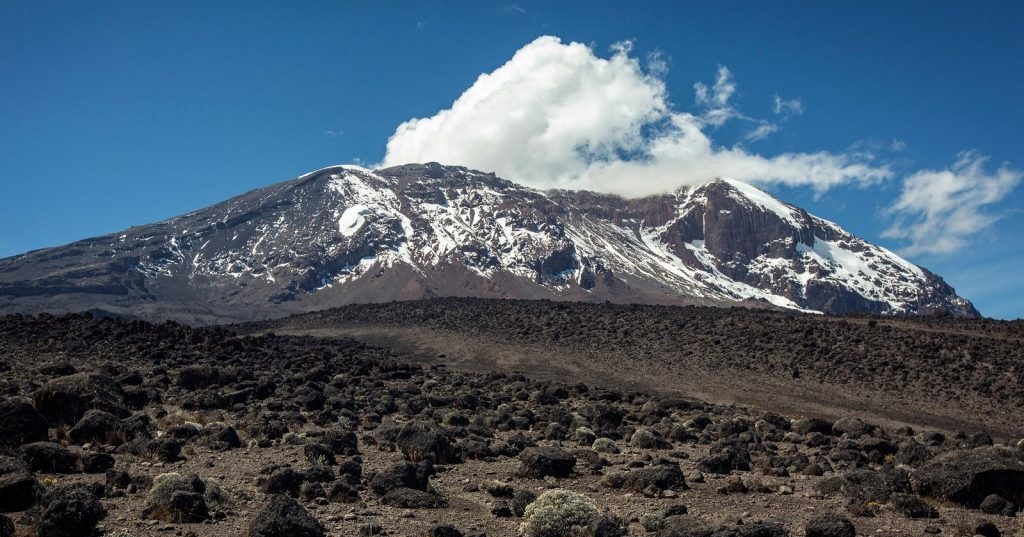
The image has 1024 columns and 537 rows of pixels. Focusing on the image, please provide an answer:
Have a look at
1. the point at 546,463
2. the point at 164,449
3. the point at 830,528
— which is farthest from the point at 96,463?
the point at 830,528

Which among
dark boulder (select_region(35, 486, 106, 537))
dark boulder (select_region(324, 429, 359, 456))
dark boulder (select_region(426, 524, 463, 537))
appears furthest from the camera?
dark boulder (select_region(324, 429, 359, 456))

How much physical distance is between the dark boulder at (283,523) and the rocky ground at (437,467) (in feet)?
0.09

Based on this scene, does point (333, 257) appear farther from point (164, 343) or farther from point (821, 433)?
point (821, 433)

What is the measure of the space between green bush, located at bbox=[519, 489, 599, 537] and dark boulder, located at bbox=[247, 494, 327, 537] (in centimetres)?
289

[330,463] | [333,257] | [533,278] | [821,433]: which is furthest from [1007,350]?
[333,257]

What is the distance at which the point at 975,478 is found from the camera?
491 inches

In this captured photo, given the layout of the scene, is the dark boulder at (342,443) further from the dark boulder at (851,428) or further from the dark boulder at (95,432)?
the dark boulder at (851,428)

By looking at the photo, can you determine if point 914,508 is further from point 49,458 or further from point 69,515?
point 49,458

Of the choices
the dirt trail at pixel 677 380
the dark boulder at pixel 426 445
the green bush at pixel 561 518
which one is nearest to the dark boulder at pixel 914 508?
the green bush at pixel 561 518

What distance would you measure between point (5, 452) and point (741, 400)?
2965cm

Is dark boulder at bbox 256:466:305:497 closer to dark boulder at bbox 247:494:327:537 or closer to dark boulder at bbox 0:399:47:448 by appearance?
dark boulder at bbox 247:494:327:537

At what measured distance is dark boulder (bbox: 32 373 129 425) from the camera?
17609 mm

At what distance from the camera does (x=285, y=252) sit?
655ft

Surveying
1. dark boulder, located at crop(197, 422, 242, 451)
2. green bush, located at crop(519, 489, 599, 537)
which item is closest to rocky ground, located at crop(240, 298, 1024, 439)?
dark boulder, located at crop(197, 422, 242, 451)
